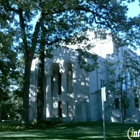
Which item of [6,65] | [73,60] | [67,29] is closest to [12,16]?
[67,29]

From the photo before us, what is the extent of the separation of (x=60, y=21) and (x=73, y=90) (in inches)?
469

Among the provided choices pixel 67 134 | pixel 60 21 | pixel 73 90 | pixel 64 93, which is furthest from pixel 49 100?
pixel 67 134

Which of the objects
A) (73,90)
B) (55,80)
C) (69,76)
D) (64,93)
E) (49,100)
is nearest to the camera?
(73,90)

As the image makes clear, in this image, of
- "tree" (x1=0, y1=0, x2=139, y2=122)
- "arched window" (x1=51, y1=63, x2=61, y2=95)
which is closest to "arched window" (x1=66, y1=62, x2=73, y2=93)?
"arched window" (x1=51, y1=63, x2=61, y2=95)

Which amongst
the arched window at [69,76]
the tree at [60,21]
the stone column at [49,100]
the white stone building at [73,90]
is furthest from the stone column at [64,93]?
the tree at [60,21]

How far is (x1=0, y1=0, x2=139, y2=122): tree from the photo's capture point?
21000mm

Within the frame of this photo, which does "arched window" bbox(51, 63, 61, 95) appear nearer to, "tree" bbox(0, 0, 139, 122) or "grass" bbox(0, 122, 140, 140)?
"tree" bbox(0, 0, 139, 122)

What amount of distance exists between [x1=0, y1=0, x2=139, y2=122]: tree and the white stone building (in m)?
5.67

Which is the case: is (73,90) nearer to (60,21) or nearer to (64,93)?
(64,93)

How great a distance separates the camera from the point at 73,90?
3509cm

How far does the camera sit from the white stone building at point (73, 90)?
110 feet

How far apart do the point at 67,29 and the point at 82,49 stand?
2.94 m

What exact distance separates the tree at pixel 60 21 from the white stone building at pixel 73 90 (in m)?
5.67

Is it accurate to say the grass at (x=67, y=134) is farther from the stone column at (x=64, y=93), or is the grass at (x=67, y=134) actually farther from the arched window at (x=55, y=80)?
the arched window at (x=55, y=80)
